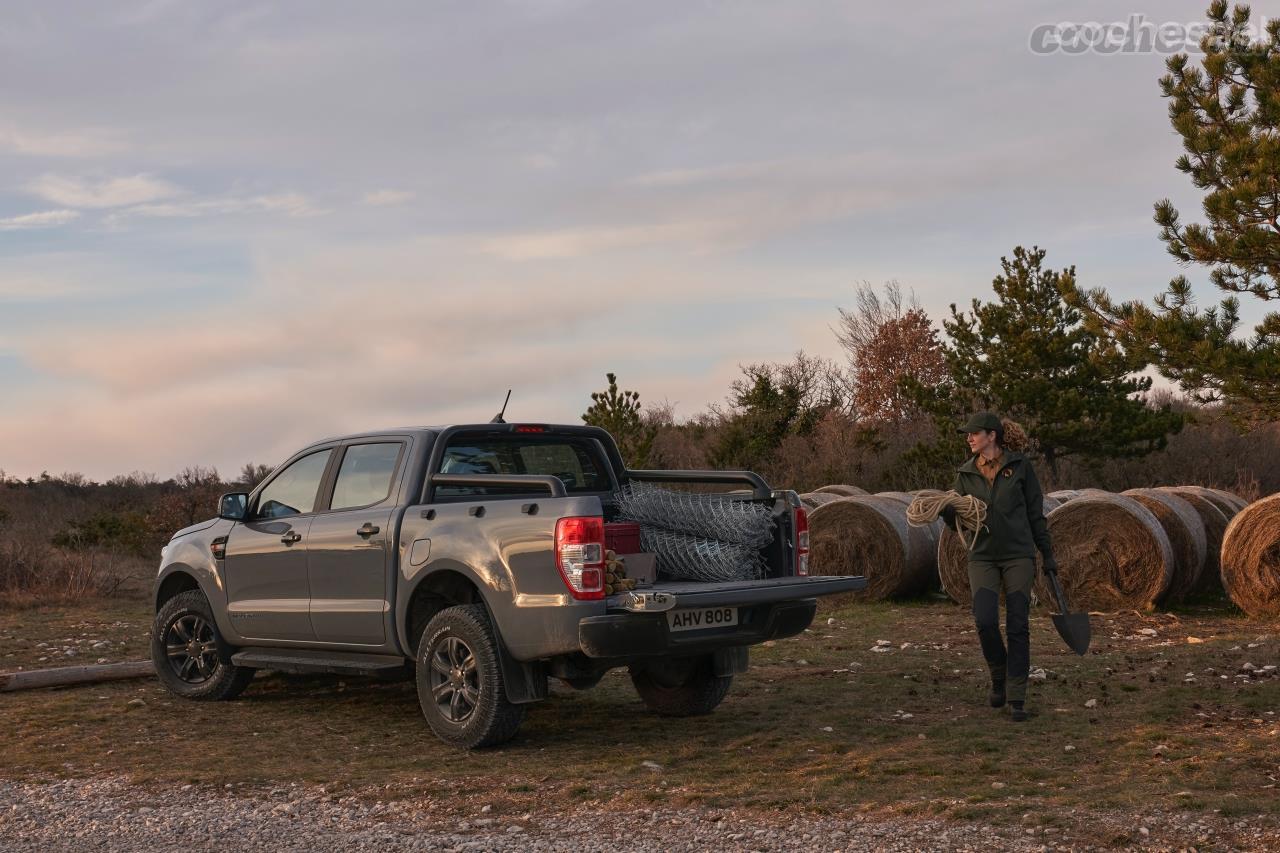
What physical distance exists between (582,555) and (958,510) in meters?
2.88

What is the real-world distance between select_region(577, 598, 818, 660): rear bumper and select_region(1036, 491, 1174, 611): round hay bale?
24.0 feet

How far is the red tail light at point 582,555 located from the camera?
7203 mm

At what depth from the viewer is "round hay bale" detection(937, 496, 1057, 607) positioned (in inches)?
615

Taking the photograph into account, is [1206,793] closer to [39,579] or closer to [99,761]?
[99,761]

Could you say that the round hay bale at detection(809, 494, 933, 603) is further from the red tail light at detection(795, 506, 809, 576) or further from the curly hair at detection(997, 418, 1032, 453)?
the red tail light at detection(795, 506, 809, 576)

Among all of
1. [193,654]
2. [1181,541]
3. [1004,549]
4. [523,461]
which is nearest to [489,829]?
[523,461]

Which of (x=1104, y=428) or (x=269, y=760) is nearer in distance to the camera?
(x=269, y=760)

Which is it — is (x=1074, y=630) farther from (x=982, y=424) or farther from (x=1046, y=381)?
(x=1046, y=381)

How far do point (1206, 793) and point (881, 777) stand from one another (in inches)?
60.7

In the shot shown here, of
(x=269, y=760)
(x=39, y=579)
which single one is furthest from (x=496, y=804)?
(x=39, y=579)

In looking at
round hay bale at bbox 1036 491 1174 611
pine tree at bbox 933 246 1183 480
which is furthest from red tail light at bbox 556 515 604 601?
pine tree at bbox 933 246 1183 480

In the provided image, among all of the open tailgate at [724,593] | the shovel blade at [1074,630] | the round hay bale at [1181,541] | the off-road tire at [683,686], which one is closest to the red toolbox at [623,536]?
the open tailgate at [724,593]

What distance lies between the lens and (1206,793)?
660cm

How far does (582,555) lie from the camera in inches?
283
